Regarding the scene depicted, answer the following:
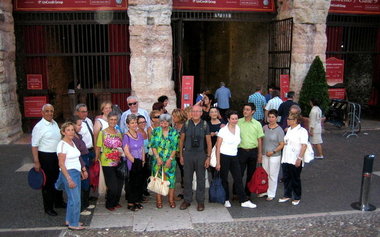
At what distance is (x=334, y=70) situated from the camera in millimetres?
12766

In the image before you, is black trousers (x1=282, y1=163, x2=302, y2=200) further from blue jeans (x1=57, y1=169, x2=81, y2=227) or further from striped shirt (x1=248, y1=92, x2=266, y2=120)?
striped shirt (x1=248, y1=92, x2=266, y2=120)

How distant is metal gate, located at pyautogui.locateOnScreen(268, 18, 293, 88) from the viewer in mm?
11406

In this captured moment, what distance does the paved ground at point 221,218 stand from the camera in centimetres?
516

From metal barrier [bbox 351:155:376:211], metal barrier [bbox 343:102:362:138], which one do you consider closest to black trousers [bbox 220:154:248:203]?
metal barrier [bbox 351:155:376:211]

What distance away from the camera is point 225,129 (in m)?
5.70

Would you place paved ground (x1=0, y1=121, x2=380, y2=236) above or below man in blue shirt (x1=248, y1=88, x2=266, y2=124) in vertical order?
below

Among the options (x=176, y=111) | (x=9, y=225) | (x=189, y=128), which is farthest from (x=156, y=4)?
A: (x=9, y=225)

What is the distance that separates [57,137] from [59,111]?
895 centimetres

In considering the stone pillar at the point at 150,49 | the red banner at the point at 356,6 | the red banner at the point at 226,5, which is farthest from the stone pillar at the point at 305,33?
the stone pillar at the point at 150,49

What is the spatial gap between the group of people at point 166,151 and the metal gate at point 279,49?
579 cm

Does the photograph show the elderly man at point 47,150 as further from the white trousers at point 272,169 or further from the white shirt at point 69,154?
the white trousers at point 272,169

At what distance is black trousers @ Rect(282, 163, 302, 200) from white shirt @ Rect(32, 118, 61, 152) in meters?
3.64

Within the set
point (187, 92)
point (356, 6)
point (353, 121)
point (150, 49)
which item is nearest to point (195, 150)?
point (187, 92)

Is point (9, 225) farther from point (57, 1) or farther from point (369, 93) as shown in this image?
point (369, 93)
